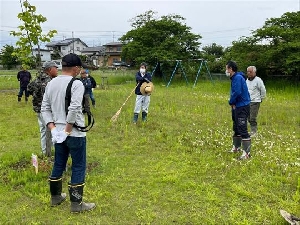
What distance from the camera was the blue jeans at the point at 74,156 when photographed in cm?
383

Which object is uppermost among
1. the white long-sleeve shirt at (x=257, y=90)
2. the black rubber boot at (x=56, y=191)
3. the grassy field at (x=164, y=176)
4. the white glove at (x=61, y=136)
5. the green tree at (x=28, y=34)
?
the green tree at (x=28, y=34)

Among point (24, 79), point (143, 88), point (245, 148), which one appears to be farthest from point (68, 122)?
point (24, 79)

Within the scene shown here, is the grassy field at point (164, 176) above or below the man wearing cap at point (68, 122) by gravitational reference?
below

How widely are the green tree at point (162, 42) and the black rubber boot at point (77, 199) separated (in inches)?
911

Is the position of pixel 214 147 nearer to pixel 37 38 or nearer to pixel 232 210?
pixel 232 210

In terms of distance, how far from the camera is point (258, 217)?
12.9 feet

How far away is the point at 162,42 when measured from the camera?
28.3 meters

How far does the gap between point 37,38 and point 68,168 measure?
2423mm

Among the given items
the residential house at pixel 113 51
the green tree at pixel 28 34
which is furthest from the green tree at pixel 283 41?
the residential house at pixel 113 51

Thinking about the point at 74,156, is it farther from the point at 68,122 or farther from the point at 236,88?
the point at 236,88

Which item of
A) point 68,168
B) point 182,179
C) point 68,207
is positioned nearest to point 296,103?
point 182,179

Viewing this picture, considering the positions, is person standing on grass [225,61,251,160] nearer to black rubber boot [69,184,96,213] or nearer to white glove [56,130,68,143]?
black rubber boot [69,184,96,213]

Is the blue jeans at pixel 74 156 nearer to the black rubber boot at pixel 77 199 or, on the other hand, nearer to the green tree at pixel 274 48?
the black rubber boot at pixel 77 199

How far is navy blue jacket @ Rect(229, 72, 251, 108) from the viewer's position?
6072 millimetres
